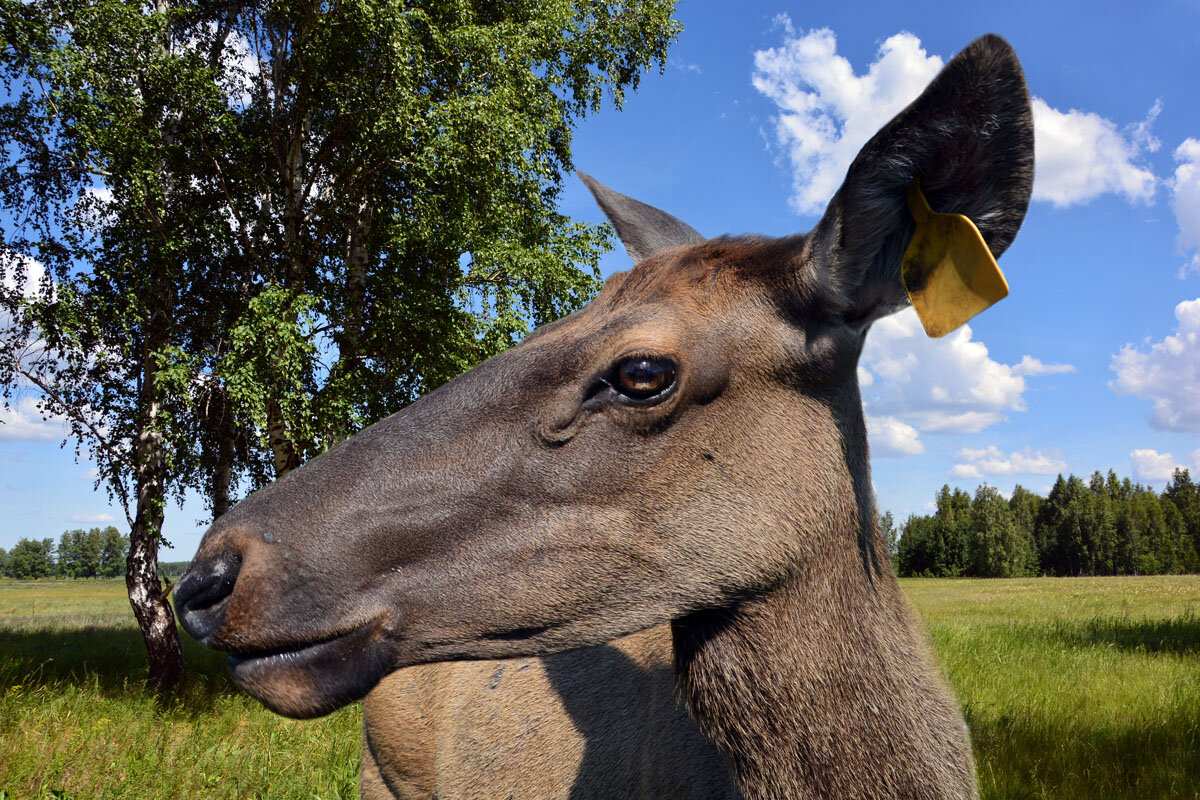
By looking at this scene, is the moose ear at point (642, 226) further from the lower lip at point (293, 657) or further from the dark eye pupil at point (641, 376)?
the lower lip at point (293, 657)

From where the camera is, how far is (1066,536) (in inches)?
4387

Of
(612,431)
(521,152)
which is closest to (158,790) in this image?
(612,431)

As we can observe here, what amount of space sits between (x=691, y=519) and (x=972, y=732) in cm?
559

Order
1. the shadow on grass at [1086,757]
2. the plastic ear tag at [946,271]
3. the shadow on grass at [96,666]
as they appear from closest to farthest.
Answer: the plastic ear tag at [946,271]
the shadow on grass at [1086,757]
the shadow on grass at [96,666]

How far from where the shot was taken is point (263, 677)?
168 cm

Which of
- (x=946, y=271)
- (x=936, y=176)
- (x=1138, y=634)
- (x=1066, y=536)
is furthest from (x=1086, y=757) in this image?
(x=1066, y=536)

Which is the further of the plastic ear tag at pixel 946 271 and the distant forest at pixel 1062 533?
the distant forest at pixel 1062 533

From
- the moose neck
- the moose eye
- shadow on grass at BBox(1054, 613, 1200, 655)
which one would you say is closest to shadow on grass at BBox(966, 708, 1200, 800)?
the moose neck

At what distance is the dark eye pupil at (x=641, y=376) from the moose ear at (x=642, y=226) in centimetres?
142

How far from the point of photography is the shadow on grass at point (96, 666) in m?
10.9

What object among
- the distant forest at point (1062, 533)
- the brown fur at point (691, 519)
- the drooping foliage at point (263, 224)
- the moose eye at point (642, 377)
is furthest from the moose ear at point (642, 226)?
the distant forest at point (1062, 533)

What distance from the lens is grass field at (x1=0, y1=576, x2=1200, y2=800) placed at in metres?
5.05

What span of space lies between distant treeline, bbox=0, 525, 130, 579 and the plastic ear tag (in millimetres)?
188256

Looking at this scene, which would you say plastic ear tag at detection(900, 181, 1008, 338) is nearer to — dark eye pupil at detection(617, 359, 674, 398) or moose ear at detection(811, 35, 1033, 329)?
moose ear at detection(811, 35, 1033, 329)
